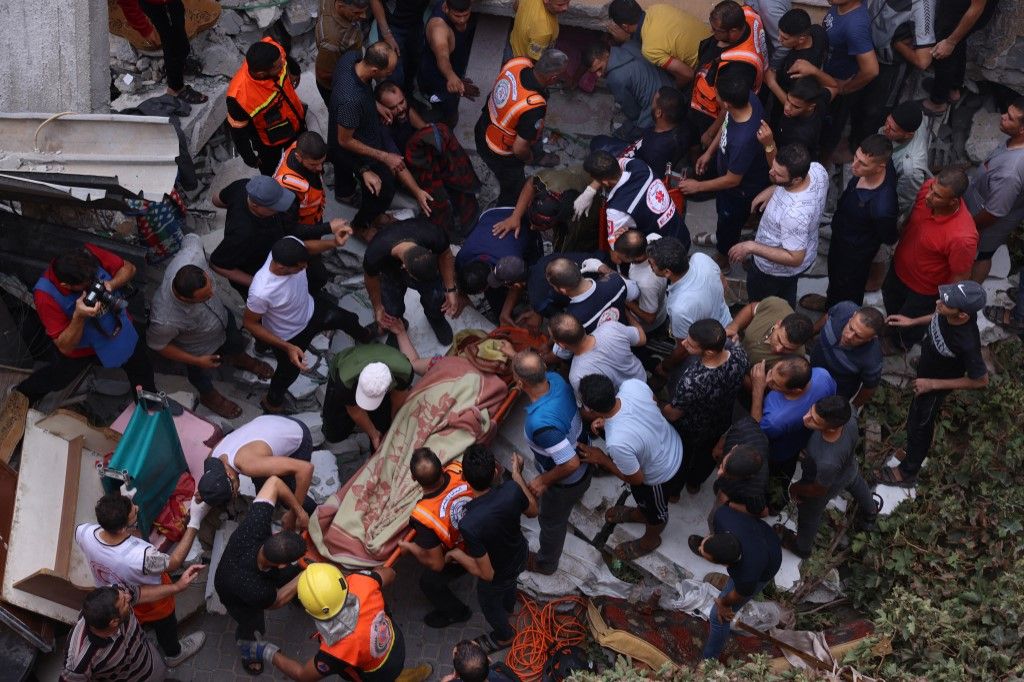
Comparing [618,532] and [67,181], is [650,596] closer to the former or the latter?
[618,532]

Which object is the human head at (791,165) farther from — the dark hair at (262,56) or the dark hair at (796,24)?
the dark hair at (262,56)

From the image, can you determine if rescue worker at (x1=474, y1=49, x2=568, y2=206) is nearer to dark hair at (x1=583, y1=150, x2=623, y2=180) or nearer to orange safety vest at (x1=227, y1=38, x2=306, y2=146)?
dark hair at (x1=583, y1=150, x2=623, y2=180)

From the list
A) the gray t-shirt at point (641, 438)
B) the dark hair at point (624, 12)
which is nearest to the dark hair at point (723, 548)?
the gray t-shirt at point (641, 438)

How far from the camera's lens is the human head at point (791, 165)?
225 inches

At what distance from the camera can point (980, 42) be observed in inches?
289

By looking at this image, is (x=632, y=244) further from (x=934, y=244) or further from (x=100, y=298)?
(x=100, y=298)

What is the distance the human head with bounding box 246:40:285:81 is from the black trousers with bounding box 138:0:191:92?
0.98 metres

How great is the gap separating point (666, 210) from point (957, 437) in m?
2.42

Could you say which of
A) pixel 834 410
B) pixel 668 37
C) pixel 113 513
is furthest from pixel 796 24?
pixel 113 513

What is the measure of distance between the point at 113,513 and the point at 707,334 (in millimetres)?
3003

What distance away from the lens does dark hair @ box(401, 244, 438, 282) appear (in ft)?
18.8

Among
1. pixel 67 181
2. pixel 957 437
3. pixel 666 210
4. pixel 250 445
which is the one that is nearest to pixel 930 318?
pixel 957 437

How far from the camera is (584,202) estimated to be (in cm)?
612

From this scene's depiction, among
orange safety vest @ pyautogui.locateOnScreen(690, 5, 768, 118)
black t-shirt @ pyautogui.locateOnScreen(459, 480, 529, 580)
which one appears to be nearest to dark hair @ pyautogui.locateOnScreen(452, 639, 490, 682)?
black t-shirt @ pyautogui.locateOnScreen(459, 480, 529, 580)
